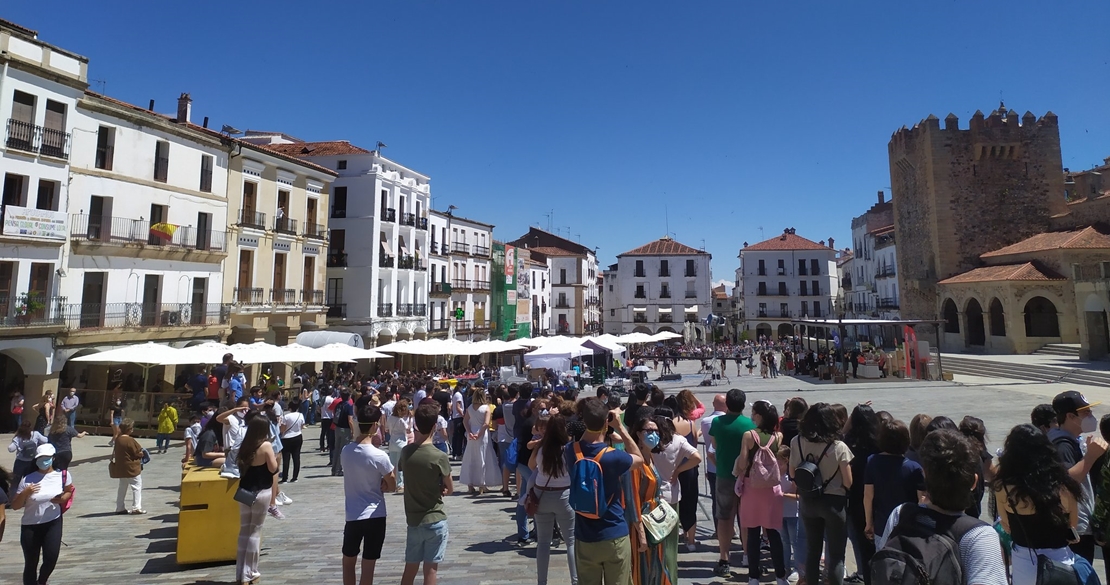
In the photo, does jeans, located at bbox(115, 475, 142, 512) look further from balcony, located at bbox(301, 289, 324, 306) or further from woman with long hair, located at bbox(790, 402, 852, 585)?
balcony, located at bbox(301, 289, 324, 306)

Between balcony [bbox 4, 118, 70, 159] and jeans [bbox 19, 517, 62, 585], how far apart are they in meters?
17.7

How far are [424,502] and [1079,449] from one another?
515 cm

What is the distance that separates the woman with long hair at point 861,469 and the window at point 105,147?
24.2 m

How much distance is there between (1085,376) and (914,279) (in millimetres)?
21672

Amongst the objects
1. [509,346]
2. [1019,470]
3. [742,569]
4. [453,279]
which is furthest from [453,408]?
[453,279]

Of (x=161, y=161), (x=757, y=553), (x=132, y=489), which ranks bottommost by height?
(x=132, y=489)

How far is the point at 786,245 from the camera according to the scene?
65.8 metres

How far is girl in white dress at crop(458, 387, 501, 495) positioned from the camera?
9.14 meters

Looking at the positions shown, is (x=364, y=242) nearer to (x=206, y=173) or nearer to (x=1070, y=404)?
(x=206, y=173)

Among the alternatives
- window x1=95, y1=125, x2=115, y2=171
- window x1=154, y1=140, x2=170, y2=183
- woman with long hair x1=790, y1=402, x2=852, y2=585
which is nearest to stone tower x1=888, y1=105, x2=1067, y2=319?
woman with long hair x1=790, y1=402, x2=852, y2=585

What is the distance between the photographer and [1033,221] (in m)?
39.2

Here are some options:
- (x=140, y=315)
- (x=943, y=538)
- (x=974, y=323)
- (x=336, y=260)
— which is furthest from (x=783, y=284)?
(x=943, y=538)

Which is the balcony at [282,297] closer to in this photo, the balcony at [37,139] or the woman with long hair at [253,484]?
the balcony at [37,139]

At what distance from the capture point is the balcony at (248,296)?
2478 cm
